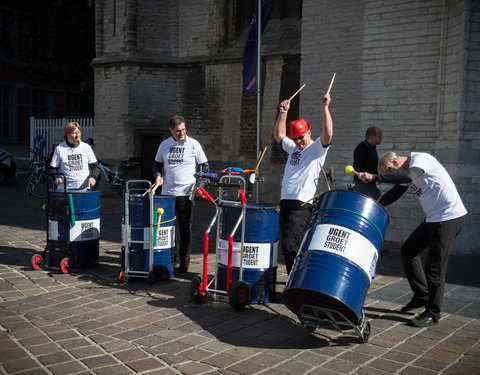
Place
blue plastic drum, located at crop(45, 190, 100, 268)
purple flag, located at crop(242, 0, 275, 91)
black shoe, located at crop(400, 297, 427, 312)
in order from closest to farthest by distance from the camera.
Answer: black shoe, located at crop(400, 297, 427, 312), blue plastic drum, located at crop(45, 190, 100, 268), purple flag, located at crop(242, 0, 275, 91)

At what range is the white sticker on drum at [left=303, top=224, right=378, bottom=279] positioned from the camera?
3.86 m

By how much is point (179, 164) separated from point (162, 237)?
96 cm

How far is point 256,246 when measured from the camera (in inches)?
191

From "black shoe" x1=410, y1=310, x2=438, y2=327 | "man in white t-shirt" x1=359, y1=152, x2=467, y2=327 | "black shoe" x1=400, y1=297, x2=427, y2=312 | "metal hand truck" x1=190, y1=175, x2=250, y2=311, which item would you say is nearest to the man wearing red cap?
"metal hand truck" x1=190, y1=175, x2=250, y2=311

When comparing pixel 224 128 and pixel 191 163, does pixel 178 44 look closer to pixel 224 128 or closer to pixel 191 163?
pixel 224 128

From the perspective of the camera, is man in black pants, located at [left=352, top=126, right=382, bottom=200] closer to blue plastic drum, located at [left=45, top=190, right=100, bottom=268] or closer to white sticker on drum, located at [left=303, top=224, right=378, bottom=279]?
white sticker on drum, located at [left=303, top=224, right=378, bottom=279]

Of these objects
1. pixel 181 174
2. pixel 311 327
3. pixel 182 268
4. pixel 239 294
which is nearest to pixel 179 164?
pixel 181 174

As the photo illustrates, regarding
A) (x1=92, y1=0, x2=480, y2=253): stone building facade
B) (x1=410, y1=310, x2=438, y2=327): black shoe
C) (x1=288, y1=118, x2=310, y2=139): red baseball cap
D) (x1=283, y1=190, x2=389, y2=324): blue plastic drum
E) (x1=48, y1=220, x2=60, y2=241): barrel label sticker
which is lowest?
(x1=410, y1=310, x2=438, y2=327): black shoe

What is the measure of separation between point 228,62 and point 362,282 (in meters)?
12.0

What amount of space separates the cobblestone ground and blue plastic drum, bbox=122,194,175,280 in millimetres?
217

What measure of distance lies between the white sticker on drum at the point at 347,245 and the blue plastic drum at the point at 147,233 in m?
2.18

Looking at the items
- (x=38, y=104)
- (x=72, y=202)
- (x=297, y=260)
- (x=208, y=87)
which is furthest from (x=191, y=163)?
(x=38, y=104)

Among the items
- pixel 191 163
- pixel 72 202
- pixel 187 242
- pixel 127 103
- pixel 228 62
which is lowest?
pixel 187 242

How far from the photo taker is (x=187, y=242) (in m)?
6.15
